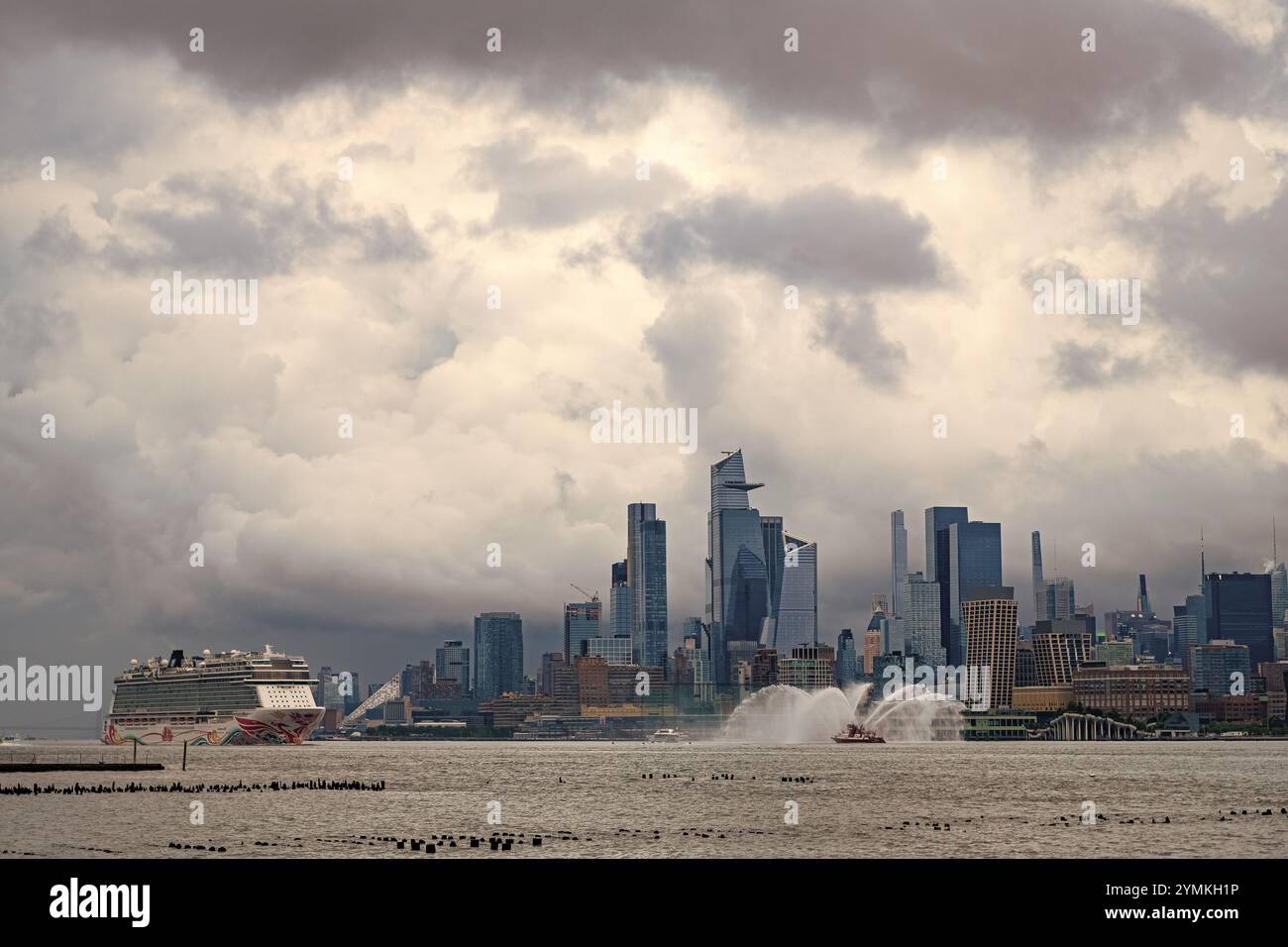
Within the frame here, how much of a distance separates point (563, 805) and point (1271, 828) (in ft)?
200

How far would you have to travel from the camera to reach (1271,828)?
115062mm

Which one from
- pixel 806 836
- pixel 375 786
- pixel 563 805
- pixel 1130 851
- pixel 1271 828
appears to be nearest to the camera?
pixel 1130 851

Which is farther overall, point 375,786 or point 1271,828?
point 375,786
